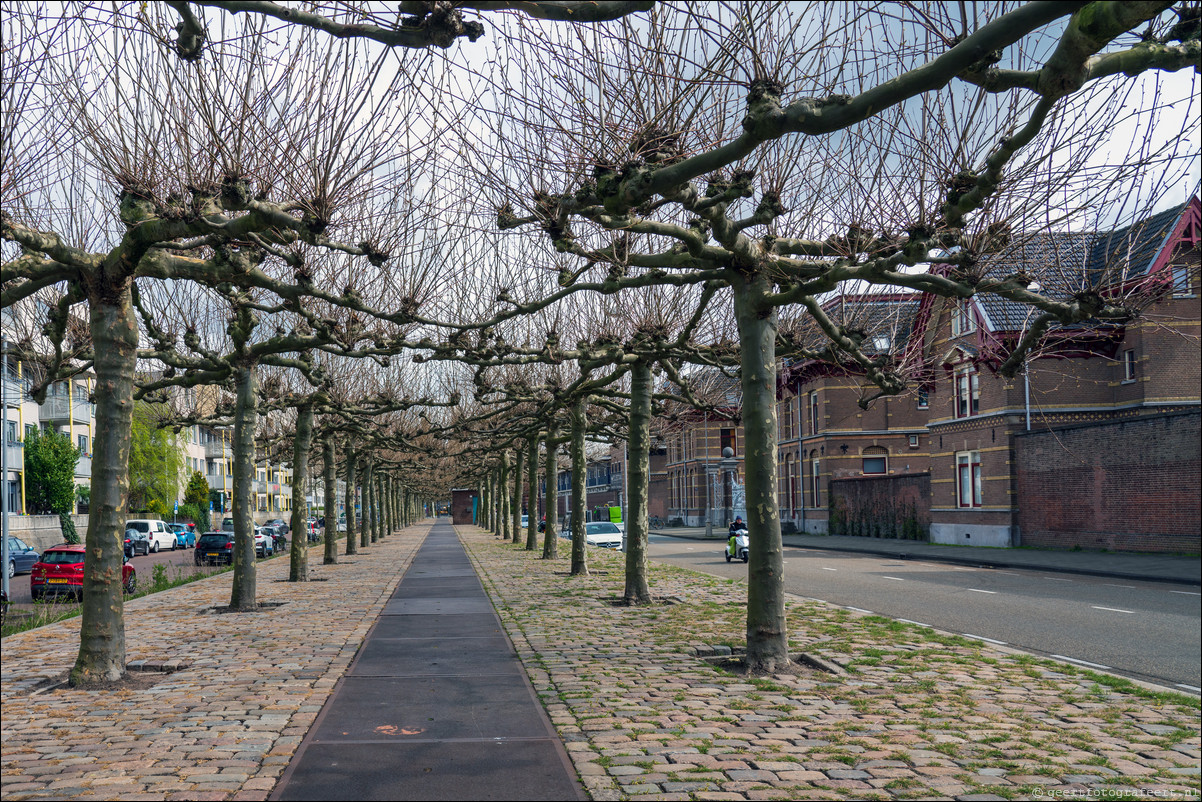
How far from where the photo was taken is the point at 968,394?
3909cm

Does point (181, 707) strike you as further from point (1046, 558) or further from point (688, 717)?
point (1046, 558)

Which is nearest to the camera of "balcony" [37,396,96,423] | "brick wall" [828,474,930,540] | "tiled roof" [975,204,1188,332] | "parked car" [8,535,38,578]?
"tiled roof" [975,204,1188,332]

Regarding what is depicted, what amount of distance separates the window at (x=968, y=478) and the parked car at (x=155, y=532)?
39027mm

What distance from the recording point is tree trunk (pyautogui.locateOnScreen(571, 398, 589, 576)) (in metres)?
21.9

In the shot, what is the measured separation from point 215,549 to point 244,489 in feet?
65.1

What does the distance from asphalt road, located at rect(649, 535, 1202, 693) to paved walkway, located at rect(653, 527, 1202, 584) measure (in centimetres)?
73

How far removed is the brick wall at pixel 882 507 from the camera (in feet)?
141

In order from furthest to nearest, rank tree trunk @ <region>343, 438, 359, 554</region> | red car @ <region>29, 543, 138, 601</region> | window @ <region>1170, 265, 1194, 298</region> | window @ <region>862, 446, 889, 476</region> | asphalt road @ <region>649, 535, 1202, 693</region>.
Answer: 1. window @ <region>862, 446, 889, 476</region>
2. tree trunk @ <region>343, 438, 359, 554</region>
3. red car @ <region>29, 543, 138, 601</region>
4. asphalt road @ <region>649, 535, 1202, 693</region>
5. window @ <region>1170, 265, 1194, 298</region>

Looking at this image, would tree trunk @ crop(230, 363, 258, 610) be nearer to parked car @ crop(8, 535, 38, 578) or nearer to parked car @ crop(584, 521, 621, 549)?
parked car @ crop(8, 535, 38, 578)

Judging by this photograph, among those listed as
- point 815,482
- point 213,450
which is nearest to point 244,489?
point 815,482

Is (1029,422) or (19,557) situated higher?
(1029,422)

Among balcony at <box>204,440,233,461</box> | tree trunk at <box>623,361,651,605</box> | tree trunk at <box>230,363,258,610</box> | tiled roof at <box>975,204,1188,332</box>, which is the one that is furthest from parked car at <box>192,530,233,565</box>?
balcony at <box>204,440,233,461</box>

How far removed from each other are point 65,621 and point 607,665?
34.2 ft

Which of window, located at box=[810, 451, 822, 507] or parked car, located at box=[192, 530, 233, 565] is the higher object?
window, located at box=[810, 451, 822, 507]
